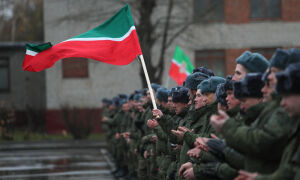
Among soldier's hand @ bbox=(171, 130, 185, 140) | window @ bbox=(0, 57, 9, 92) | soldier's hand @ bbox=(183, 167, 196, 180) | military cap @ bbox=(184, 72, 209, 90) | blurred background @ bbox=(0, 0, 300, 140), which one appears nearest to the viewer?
soldier's hand @ bbox=(183, 167, 196, 180)

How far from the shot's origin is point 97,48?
792cm

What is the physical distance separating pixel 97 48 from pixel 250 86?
385 cm

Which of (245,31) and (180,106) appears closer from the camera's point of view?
(180,106)

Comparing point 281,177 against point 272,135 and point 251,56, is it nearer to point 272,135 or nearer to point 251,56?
point 272,135

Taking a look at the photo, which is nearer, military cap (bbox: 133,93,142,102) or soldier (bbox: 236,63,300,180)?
soldier (bbox: 236,63,300,180)

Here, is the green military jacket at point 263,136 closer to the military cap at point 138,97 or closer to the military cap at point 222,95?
the military cap at point 222,95

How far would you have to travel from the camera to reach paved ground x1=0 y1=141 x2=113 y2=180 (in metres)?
14.5

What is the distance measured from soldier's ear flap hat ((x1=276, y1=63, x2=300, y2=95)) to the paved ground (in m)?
10.4

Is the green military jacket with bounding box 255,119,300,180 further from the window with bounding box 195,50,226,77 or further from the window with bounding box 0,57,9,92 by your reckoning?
the window with bounding box 0,57,9,92

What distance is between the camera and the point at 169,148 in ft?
26.8

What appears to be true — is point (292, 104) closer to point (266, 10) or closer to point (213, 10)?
point (213, 10)

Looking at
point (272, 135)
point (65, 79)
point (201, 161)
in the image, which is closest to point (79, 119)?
point (65, 79)

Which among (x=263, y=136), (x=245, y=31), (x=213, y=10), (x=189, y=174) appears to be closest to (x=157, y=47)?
(x=213, y=10)

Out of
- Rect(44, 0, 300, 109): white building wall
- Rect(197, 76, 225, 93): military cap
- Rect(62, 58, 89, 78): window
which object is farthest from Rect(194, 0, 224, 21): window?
Rect(197, 76, 225, 93): military cap
